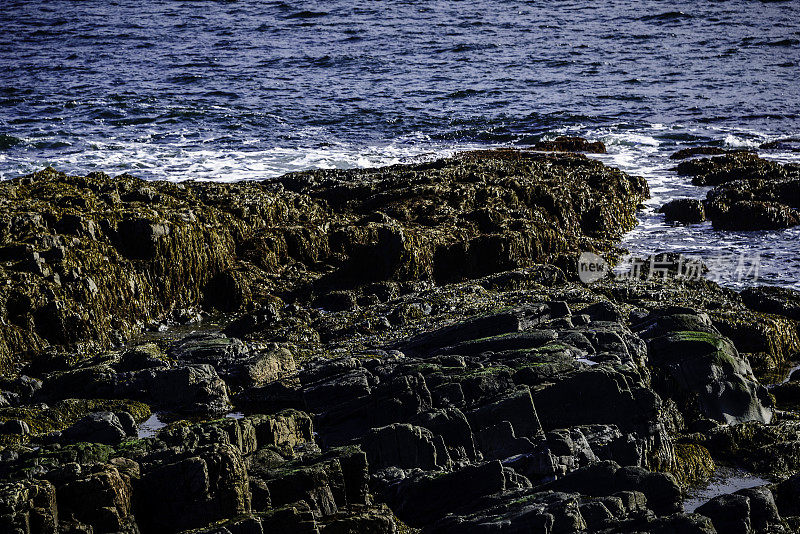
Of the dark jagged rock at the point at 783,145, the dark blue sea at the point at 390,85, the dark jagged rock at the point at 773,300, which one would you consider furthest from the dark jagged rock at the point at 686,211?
the dark jagged rock at the point at 783,145

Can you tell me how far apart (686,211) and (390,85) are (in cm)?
1963

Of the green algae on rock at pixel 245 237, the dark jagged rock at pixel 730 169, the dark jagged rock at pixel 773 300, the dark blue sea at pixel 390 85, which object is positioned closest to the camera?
the green algae on rock at pixel 245 237

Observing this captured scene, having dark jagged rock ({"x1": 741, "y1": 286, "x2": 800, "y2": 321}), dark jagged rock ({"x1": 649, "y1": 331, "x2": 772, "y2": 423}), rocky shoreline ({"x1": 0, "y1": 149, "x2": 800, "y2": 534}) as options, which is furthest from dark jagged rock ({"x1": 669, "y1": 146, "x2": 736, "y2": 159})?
dark jagged rock ({"x1": 649, "y1": 331, "x2": 772, "y2": 423})

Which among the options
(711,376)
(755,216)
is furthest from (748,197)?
(711,376)

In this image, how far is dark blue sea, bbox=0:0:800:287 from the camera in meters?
27.7

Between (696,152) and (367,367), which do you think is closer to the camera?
(367,367)

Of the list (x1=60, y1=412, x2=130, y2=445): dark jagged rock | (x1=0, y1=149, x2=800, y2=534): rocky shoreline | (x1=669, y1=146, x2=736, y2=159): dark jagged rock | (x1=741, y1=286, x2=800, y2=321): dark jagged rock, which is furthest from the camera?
(x1=669, y1=146, x2=736, y2=159): dark jagged rock

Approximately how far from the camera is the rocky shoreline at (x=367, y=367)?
7.95 metres

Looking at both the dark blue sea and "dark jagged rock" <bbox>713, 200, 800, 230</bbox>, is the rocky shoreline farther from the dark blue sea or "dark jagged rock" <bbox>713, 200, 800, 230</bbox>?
the dark blue sea

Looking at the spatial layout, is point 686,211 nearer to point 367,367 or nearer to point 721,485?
point 721,485

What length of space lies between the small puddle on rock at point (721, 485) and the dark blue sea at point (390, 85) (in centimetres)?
877

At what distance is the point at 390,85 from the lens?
38750 millimetres

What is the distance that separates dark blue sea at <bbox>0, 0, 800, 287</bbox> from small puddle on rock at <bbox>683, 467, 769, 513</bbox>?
8769mm

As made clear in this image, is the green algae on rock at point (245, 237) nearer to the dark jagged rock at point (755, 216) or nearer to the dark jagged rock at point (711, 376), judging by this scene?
the dark jagged rock at point (755, 216)
